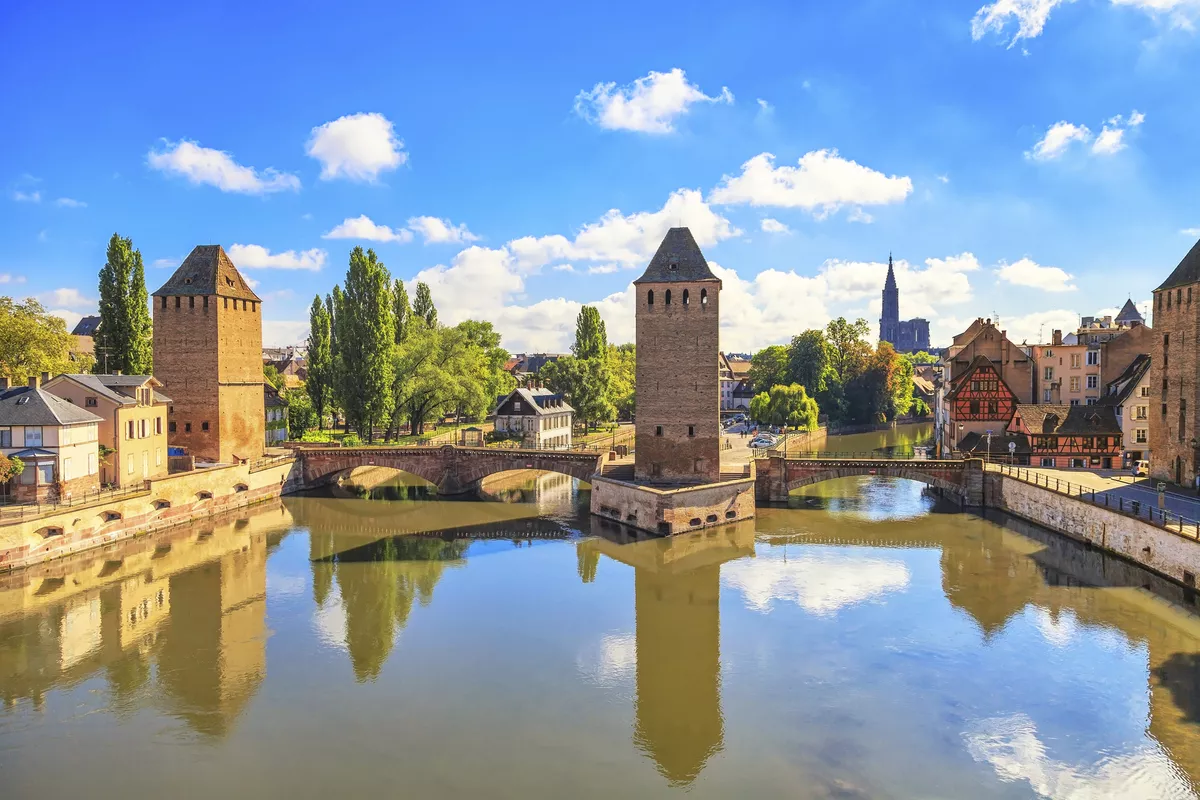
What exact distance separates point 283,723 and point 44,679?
298 inches

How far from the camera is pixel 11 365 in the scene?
40438mm

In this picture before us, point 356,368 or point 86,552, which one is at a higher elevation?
point 356,368

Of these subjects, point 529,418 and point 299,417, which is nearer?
point 529,418

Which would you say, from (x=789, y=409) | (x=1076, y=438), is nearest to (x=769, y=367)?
(x=789, y=409)

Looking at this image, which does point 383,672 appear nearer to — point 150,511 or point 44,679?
point 44,679

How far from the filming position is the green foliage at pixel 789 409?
74.5 m

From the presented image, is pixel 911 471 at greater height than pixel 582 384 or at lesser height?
lesser

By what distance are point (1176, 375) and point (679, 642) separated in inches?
1129

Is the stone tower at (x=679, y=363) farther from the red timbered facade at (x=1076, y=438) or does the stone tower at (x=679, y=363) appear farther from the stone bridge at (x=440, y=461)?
the red timbered facade at (x=1076, y=438)

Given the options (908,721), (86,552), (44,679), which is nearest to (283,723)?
(44,679)

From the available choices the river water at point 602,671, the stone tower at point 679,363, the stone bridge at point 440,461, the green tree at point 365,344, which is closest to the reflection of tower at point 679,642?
the river water at point 602,671

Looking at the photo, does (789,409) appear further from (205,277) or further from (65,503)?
(65,503)

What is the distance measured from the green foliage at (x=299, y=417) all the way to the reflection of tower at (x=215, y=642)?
31.8 metres

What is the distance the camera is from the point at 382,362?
→ 51.3m
